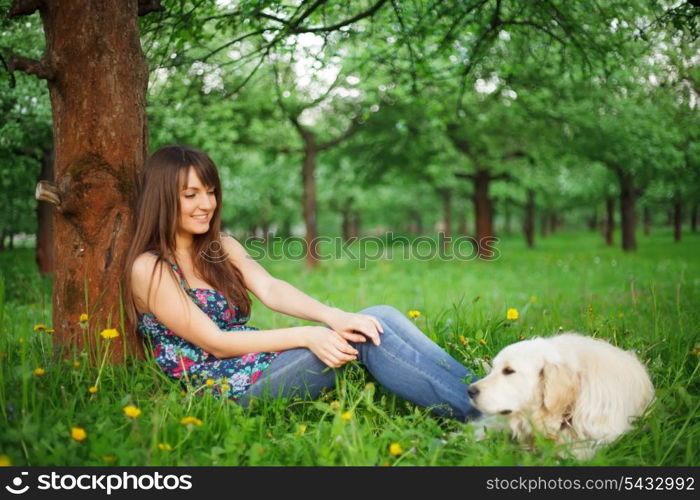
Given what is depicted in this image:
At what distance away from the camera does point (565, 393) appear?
2.48m

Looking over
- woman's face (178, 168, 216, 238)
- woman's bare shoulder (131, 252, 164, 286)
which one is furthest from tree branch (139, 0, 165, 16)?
woman's bare shoulder (131, 252, 164, 286)

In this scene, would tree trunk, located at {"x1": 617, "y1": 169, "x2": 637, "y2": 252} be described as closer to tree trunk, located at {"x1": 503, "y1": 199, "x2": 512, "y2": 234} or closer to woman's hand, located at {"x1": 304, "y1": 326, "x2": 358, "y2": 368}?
tree trunk, located at {"x1": 503, "y1": 199, "x2": 512, "y2": 234}

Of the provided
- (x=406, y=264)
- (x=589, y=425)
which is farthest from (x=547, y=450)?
(x=406, y=264)

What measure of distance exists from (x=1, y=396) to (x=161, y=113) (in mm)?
7060

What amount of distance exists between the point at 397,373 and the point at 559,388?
775mm

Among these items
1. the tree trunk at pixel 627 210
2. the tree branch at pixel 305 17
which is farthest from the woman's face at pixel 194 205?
the tree trunk at pixel 627 210

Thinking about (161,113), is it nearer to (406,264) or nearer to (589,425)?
(589,425)

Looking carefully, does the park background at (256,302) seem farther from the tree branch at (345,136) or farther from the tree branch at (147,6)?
the tree branch at (345,136)

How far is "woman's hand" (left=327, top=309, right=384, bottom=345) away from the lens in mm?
2719

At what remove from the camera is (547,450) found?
2309 mm

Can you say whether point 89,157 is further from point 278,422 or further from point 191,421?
point 278,422

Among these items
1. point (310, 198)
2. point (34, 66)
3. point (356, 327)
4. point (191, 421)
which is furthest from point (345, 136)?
point (191, 421)

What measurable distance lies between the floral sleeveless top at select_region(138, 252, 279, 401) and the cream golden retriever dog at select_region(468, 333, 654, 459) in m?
1.17

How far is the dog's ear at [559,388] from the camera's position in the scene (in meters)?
2.48
